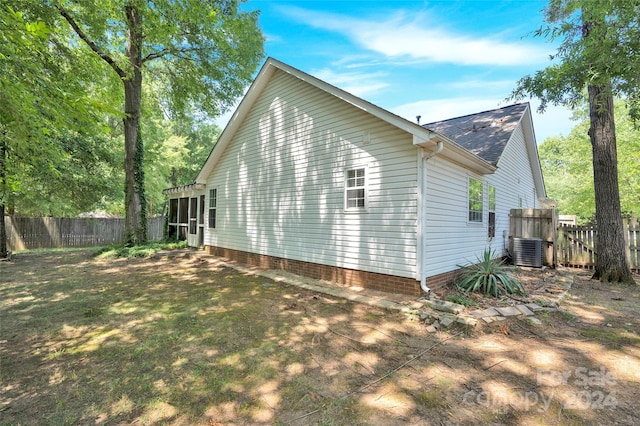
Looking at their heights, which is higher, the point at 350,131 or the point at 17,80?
the point at 350,131

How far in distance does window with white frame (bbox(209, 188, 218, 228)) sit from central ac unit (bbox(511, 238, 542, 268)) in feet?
37.6

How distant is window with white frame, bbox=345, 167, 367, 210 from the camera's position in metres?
6.66

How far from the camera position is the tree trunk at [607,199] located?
7578 millimetres

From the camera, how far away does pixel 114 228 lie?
17688 millimetres

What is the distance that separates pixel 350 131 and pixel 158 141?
69.9 ft

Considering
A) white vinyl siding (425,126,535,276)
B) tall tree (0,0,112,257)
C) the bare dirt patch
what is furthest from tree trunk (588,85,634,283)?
tall tree (0,0,112,257)

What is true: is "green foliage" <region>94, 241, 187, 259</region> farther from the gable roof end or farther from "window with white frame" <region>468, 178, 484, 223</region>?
"window with white frame" <region>468, 178, 484, 223</region>

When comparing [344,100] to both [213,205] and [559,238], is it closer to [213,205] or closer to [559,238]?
[213,205]

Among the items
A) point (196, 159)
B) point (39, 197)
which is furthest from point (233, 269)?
point (196, 159)

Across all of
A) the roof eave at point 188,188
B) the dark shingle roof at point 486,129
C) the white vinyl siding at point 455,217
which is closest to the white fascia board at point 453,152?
the white vinyl siding at point 455,217

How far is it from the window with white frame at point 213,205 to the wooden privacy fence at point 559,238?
38.6 feet

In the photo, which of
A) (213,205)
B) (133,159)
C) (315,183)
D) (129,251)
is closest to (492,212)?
(315,183)

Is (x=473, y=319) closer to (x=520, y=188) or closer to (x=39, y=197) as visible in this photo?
(x=520, y=188)

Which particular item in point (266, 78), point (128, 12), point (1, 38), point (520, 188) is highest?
point (128, 12)
